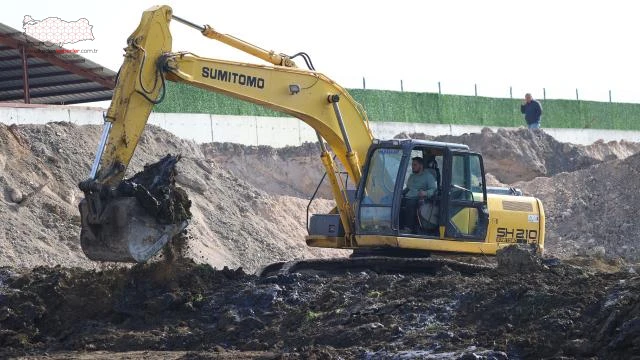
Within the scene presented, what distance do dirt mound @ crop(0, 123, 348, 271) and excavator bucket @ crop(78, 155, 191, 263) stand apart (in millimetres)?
7007

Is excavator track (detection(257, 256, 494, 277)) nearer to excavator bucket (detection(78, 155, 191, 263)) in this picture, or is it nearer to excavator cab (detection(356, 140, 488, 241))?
→ excavator cab (detection(356, 140, 488, 241))

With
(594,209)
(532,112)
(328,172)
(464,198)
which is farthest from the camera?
(532,112)

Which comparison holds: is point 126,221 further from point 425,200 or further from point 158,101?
point 425,200

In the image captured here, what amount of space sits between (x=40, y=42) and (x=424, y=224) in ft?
55.4

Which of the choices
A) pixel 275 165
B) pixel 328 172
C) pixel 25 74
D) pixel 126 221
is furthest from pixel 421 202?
pixel 25 74

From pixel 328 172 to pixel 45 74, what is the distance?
18.3 m

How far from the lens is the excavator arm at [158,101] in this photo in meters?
14.5

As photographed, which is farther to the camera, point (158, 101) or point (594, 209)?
point (594, 209)

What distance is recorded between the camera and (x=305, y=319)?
1421 cm

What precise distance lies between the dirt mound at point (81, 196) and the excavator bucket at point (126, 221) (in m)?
7.01

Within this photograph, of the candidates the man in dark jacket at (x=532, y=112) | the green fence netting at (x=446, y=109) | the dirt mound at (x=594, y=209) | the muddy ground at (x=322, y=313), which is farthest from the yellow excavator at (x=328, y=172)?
the man in dark jacket at (x=532, y=112)

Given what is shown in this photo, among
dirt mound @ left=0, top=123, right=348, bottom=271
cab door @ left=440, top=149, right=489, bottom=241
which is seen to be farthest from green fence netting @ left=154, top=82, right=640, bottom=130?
cab door @ left=440, top=149, right=489, bottom=241

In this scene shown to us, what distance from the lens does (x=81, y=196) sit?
24.3 m

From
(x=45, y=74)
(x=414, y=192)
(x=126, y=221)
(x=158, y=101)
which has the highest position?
(x=45, y=74)
